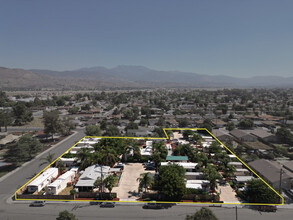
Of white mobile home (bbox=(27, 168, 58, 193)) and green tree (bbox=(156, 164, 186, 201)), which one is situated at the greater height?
green tree (bbox=(156, 164, 186, 201))

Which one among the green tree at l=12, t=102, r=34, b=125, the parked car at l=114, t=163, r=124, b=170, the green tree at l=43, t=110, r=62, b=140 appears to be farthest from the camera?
the green tree at l=12, t=102, r=34, b=125

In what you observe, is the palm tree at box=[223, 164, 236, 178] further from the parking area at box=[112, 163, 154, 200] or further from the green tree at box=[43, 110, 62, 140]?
the green tree at box=[43, 110, 62, 140]

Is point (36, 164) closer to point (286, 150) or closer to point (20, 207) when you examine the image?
point (20, 207)

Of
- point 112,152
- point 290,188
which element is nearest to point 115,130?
point 112,152

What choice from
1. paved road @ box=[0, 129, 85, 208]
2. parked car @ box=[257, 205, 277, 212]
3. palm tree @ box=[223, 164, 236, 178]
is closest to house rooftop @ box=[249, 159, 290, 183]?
palm tree @ box=[223, 164, 236, 178]

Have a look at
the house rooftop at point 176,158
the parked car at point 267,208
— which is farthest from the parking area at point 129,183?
the parked car at point 267,208

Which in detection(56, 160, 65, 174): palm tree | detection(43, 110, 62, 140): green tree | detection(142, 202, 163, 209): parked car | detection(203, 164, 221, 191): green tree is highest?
detection(43, 110, 62, 140): green tree

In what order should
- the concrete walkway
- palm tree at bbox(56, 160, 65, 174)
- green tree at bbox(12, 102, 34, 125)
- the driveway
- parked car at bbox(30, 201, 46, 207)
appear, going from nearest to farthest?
parked car at bbox(30, 201, 46, 207) < the concrete walkway < the driveway < palm tree at bbox(56, 160, 65, 174) < green tree at bbox(12, 102, 34, 125)

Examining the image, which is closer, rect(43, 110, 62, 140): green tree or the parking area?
the parking area
